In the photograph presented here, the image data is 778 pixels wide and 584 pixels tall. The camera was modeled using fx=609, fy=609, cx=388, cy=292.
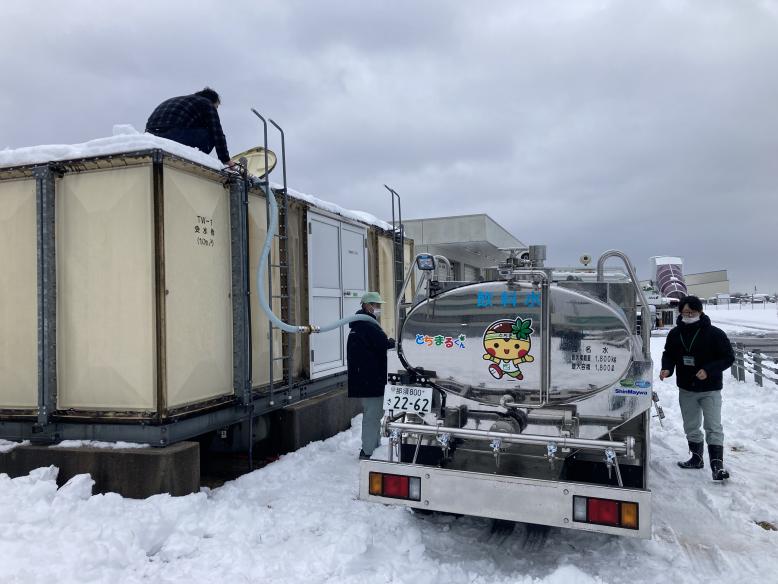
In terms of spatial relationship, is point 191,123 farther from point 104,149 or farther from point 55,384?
point 55,384

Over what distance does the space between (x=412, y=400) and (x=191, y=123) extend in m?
4.11

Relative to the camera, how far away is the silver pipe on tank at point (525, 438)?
3.98 m

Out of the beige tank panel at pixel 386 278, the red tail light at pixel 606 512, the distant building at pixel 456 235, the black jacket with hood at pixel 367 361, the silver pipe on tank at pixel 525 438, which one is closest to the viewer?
the red tail light at pixel 606 512

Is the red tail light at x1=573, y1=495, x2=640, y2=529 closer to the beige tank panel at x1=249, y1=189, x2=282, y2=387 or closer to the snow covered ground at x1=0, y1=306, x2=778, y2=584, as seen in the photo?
the snow covered ground at x1=0, y1=306, x2=778, y2=584

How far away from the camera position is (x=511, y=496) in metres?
4.09

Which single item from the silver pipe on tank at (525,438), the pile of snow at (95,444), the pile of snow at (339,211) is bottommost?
the pile of snow at (95,444)

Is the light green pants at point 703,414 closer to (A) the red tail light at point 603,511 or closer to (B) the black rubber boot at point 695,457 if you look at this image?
Answer: (B) the black rubber boot at point 695,457

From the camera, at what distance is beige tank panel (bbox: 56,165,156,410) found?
18.4 feet

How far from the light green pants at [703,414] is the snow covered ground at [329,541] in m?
0.52

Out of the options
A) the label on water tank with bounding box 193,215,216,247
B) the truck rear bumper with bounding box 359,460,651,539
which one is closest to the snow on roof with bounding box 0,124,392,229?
the label on water tank with bounding box 193,215,216,247

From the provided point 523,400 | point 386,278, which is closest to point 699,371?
point 523,400

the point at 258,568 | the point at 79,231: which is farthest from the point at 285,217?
the point at 258,568

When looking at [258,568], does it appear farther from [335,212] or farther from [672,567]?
[335,212]

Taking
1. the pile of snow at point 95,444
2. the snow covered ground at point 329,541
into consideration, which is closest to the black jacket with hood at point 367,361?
the snow covered ground at point 329,541
